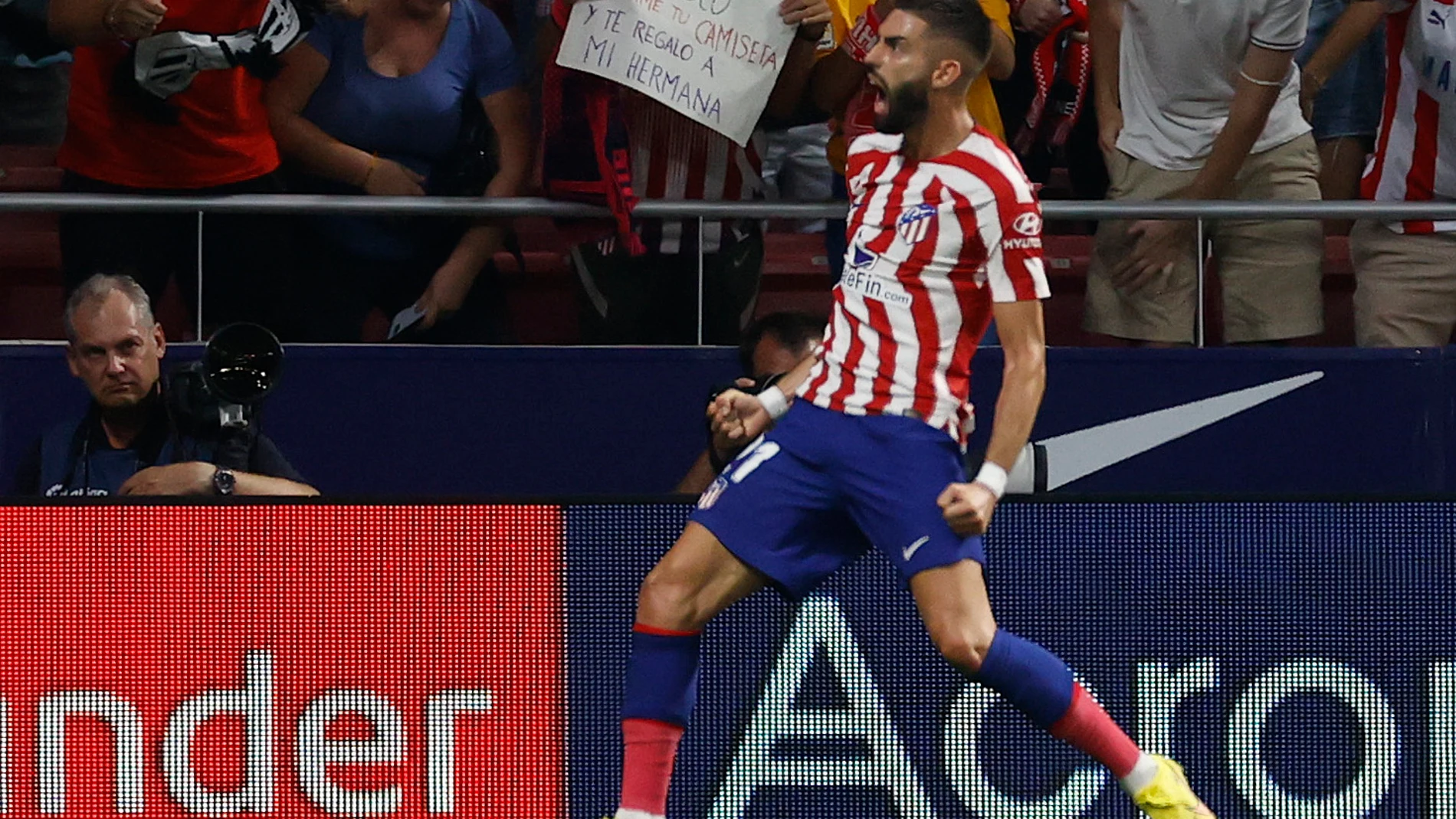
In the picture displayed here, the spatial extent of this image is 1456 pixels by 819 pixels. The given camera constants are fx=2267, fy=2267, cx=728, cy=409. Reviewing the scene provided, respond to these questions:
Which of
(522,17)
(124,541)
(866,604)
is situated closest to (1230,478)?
(866,604)

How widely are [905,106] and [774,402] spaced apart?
0.73 metres

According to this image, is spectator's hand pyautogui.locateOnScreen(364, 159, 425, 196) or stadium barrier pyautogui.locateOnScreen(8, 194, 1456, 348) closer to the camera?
stadium barrier pyautogui.locateOnScreen(8, 194, 1456, 348)

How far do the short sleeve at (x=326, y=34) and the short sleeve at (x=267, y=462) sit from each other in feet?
4.27

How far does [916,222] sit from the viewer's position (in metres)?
4.79

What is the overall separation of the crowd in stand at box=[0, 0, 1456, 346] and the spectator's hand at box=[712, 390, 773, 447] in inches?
57.9

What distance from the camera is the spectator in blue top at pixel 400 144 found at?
6566mm

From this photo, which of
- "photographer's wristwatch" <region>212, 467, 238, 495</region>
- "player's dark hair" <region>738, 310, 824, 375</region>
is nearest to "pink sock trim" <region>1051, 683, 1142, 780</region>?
"player's dark hair" <region>738, 310, 824, 375</region>

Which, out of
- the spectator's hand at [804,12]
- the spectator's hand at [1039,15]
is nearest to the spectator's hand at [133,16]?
the spectator's hand at [804,12]

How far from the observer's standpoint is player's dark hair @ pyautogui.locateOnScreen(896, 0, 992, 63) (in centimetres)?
479

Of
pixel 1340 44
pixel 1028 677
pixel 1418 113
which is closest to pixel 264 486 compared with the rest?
pixel 1028 677

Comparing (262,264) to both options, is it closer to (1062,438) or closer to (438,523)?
(438,523)

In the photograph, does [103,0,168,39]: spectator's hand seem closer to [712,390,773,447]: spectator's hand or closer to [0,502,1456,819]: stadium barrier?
[0,502,1456,819]: stadium barrier

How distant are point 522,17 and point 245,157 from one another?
1.19m

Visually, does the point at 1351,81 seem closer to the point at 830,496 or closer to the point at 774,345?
the point at 774,345
